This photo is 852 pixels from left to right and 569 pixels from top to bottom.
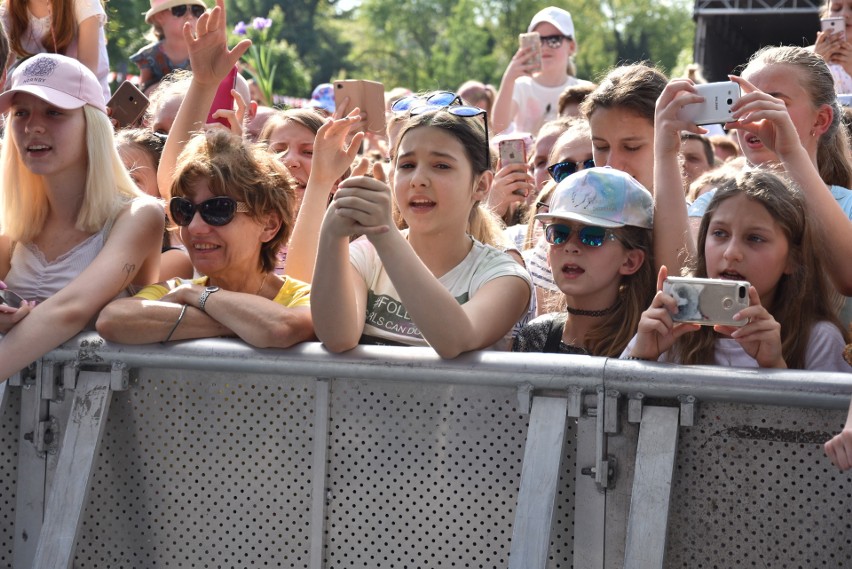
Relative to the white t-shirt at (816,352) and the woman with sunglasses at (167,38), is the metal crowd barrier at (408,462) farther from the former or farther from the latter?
the woman with sunglasses at (167,38)

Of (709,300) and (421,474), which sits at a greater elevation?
(709,300)

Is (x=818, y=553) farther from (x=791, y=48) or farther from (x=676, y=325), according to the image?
(x=791, y=48)

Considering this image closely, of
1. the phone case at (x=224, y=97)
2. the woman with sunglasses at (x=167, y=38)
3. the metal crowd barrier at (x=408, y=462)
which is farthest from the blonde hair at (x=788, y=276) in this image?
the woman with sunglasses at (x=167, y=38)

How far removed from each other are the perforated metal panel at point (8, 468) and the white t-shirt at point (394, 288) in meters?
1.07

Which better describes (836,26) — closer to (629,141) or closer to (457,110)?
(629,141)

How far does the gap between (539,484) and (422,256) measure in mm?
1136

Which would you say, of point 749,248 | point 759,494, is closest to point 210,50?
point 749,248

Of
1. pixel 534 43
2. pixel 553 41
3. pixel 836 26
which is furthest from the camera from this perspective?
pixel 553 41

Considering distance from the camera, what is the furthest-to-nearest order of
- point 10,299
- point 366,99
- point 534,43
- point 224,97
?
point 534,43 < point 224,97 < point 366,99 < point 10,299

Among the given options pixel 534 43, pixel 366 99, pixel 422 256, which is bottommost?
pixel 422 256

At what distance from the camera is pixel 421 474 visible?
2969 millimetres

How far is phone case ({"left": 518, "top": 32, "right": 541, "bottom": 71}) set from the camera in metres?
7.40

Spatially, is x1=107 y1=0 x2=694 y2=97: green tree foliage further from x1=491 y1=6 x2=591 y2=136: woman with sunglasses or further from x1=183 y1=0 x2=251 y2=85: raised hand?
x1=183 y1=0 x2=251 y2=85: raised hand

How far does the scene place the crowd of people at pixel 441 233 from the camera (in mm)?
3088
